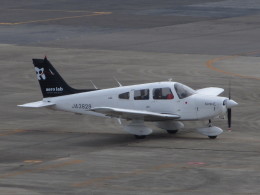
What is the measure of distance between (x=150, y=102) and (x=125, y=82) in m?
13.7

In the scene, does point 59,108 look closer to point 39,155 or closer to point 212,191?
point 39,155

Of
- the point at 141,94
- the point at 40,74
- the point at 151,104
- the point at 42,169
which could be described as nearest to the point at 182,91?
the point at 151,104

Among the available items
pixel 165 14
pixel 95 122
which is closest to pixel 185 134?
pixel 95 122

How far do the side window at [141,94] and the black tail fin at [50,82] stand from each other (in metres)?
2.16

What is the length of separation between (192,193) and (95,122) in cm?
1267

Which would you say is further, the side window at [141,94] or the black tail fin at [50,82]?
the black tail fin at [50,82]

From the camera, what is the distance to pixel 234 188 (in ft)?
80.8

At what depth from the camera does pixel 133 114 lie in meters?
31.4

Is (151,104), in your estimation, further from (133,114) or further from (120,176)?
(120,176)

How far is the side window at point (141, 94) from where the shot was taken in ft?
107

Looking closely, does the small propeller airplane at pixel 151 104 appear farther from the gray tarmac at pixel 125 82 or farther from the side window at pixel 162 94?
the gray tarmac at pixel 125 82

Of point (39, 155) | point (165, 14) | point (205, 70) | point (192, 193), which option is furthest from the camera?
point (165, 14)

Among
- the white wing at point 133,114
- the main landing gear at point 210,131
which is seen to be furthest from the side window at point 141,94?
the main landing gear at point 210,131

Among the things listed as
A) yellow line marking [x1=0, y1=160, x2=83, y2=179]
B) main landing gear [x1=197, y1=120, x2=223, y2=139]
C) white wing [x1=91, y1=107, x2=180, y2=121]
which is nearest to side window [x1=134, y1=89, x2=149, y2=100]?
Result: white wing [x1=91, y1=107, x2=180, y2=121]
